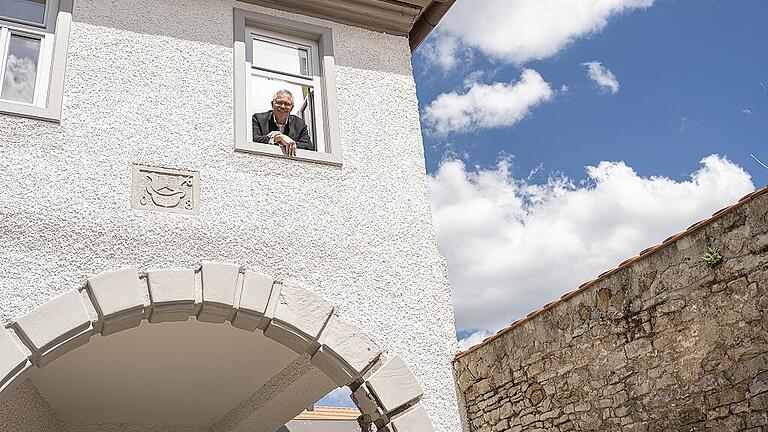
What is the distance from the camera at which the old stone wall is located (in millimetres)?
4902

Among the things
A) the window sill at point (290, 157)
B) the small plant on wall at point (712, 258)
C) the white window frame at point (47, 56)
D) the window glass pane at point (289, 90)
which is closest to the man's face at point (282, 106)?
the window glass pane at point (289, 90)

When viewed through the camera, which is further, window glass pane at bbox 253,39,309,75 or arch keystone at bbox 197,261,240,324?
window glass pane at bbox 253,39,309,75

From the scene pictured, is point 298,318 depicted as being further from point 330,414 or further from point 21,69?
point 330,414

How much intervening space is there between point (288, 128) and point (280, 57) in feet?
2.40

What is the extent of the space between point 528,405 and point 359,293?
226cm

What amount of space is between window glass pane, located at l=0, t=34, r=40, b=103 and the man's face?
5.72 feet

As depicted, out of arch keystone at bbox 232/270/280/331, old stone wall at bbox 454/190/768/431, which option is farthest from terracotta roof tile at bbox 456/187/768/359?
arch keystone at bbox 232/270/280/331

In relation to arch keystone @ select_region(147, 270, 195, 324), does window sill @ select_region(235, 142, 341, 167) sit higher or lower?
higher

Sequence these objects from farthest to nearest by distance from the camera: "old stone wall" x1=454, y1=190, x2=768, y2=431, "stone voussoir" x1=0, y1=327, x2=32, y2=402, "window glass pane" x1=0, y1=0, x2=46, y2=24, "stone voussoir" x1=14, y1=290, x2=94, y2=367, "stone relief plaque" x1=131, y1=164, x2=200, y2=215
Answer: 1. "window glass pane" x1=0, y1=0, x2=46, y2=24
2. "stone relief plaque" x1=131, y1=164, x2=200, y2=215
3. "old stone wall" x1=454, y1=190, x2=768, y2=431
4. "stone voussoir" x1=14, y1=290, x2=94, y2=367
5. "stone voussoir" x1=0, y1=327, x2=32, y2=402

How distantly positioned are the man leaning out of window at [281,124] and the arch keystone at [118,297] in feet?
5.01

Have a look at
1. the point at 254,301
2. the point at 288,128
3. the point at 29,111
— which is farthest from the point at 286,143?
the point at 29,111

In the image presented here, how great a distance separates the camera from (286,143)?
19.0 feet

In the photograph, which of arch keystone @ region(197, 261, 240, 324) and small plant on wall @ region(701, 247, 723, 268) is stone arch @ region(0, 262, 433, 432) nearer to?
arch keystone @ region(197, 261, 240, 324)

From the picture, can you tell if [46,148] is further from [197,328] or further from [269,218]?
[197,328]
